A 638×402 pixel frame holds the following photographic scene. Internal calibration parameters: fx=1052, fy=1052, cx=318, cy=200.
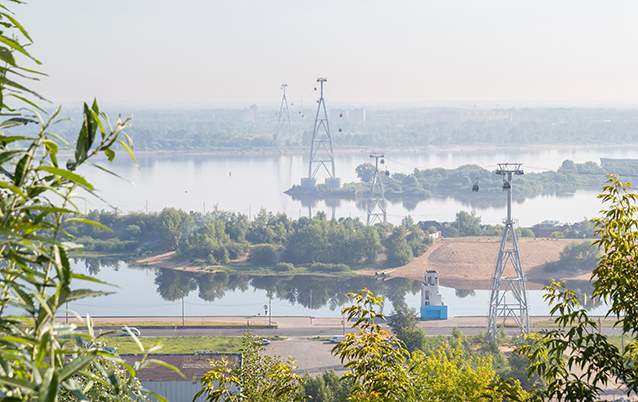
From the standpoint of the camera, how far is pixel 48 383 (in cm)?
41

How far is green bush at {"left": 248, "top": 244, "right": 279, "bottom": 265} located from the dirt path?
1.10 meters

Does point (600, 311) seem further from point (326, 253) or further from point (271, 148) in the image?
point (271, 148)

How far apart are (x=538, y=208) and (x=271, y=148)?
555 inches

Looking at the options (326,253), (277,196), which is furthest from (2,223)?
(277,196)

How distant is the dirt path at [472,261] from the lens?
1060cm

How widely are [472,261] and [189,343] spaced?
474 centimetres

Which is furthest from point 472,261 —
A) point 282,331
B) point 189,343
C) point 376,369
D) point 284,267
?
point 376,369

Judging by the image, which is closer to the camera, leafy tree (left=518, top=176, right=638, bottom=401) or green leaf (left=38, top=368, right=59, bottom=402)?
green leaf (left=38, top=368, right=59, bottom=402)

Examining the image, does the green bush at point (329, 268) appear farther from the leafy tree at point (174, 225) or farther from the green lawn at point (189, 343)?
the green lawn at point (189, 343)

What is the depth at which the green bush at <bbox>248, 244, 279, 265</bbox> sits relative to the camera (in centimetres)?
1152

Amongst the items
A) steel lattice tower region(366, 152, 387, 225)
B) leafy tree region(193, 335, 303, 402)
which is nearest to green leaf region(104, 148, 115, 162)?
leafy tree region(193, 335, 303, 402)

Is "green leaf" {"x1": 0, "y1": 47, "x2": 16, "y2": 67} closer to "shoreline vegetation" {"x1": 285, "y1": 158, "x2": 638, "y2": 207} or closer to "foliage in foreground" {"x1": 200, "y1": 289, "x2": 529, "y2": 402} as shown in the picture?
"foliage in foreground" {"x1": 200, "y1": 289, "x2": 529, "y2": 402}

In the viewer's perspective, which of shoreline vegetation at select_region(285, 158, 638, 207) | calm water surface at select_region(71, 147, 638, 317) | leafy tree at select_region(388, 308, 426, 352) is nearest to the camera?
leafy tree at select_region(388, 308, 426, 352)

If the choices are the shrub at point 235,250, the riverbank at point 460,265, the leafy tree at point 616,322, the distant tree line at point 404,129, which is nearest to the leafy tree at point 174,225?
the riverbank at point 460,265
